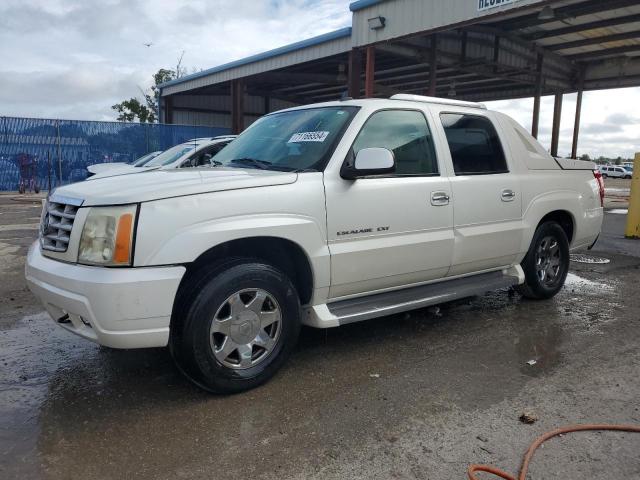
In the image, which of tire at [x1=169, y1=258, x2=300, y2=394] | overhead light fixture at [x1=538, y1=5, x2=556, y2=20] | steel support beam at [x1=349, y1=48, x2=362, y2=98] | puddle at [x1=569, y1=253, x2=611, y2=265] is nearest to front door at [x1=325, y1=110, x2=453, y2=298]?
tire at [x1=169, y1=258, x2=300, y2=394]

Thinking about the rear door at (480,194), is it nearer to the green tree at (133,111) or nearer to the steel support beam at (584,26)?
the steel support beam at (584,26)

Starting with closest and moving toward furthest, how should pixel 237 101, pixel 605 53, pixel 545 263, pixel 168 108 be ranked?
pixel 545 263
pixel 605 53
pixel 237 101
pixel 168 108

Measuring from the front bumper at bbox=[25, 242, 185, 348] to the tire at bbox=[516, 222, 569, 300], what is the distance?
3631mm

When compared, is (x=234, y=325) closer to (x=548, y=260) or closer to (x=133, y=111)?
(x=548, y=260)

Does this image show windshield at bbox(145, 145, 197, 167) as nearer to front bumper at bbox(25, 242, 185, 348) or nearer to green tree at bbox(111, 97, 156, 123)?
front bumper at bbox(25, 242, 185, 348)

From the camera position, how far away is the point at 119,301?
283cm

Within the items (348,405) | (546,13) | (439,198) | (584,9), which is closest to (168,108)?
(546,13)

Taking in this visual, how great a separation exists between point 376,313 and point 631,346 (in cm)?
214

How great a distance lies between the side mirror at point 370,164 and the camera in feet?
11.6

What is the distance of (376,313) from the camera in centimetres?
380

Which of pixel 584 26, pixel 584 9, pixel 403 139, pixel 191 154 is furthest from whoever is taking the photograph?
pixel 584 26

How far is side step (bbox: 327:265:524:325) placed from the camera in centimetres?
373

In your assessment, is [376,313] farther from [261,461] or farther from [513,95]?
[513,95]

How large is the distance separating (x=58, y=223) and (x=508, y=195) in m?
3.61
